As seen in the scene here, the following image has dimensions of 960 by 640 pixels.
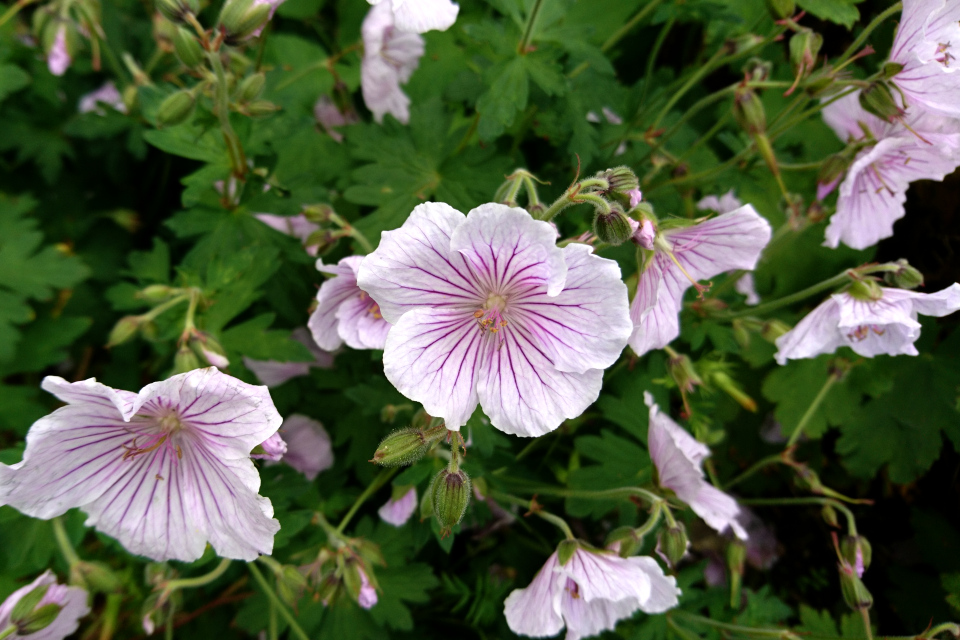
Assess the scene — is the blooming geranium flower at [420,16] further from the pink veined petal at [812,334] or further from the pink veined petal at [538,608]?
the pink veined petal at [538,608]

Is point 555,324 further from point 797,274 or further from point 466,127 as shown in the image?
point 797,274

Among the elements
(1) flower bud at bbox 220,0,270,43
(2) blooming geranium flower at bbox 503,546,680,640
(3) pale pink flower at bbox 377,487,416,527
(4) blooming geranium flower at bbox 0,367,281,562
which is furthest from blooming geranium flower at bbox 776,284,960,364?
(1) flower bud at bbox 220,0,270,43

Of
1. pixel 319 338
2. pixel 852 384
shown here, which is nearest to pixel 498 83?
pixel 319 338

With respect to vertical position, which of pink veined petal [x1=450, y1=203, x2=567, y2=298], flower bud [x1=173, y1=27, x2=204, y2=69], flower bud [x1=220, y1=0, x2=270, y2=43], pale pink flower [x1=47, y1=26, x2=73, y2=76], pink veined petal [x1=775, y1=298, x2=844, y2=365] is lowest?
pink veined petal [x1=775, y1=298, x2=844, y2=365]

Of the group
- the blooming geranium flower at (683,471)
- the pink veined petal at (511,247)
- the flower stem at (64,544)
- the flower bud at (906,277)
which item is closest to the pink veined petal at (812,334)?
the flower bud at (906,277)

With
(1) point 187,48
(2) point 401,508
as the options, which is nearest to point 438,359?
(2) point 401,508

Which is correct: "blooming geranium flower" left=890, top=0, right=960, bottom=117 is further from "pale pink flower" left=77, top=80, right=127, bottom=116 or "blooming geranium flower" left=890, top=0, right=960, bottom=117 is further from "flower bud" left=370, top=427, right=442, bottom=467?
"pale pink flower" left=77, top=80, right=127, bottom=116
